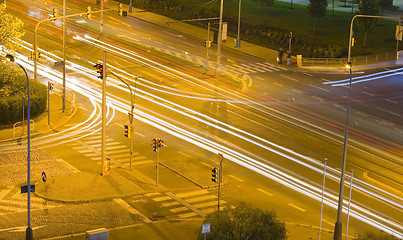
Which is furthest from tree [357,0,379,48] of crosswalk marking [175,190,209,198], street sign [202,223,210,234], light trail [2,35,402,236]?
street sign [202,223,210,234]

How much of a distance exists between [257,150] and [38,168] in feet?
44.5

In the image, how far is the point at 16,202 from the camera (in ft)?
119

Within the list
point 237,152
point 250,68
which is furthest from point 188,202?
point 250,68

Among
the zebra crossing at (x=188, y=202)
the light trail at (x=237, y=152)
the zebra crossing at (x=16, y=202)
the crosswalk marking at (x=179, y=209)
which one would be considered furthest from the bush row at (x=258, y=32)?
the zebra crossing at (x=16, y=202)

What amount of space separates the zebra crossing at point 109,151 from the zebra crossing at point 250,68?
2155 centimetres

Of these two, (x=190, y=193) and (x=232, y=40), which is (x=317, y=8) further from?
(x=190, y=193)

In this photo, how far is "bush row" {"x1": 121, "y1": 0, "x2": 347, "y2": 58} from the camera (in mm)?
73750

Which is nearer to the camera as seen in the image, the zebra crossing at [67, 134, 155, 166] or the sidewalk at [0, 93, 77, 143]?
the zebra crossing at [67, 134, 155, 166]

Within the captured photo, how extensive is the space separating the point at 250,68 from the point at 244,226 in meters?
41.7

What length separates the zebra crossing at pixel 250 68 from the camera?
218ft

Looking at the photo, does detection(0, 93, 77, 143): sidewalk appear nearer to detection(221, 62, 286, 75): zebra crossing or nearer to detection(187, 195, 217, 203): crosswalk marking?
detection(187, 195, 217, 203): crosswalk marking

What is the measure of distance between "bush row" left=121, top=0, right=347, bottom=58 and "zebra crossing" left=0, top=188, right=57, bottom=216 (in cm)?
4261

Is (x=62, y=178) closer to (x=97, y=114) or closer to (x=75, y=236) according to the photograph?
(x=75, y=236)

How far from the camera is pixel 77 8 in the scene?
87.6 meters
